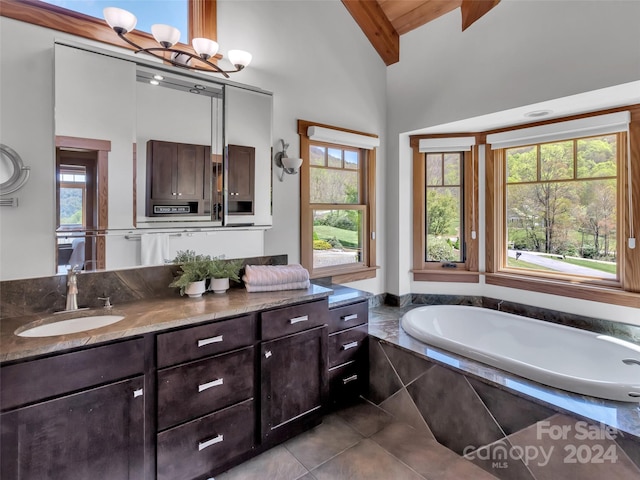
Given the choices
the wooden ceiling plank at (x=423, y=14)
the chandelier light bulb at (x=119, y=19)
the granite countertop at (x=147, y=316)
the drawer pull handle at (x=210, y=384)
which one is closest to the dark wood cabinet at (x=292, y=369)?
the granite countertop at (x=147, y=316)

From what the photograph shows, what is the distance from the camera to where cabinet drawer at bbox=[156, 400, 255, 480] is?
1578 mm

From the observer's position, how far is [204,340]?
1.68 m

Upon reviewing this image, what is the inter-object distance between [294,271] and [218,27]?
175 cm

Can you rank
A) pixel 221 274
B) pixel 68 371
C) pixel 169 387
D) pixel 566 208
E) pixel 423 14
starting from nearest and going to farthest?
pixel 68 371, pixel 169 387, pixel 221 274, pixel 566 208, pixel 423 14

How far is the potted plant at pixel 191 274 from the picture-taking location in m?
2.03

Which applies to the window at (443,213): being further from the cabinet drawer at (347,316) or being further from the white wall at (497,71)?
the cabinet drawer at (347,316)

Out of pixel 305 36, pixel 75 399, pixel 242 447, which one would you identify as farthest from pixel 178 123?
pixel 242 447

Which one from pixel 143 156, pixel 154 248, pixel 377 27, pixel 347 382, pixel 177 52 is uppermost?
pixel 377 27

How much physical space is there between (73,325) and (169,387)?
0.59 metres

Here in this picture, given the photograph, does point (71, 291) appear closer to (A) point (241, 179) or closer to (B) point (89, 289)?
(B) point (89, 289)

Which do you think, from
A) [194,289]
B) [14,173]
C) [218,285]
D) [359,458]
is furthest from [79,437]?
[359,458]

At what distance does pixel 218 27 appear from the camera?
2326 millimetres

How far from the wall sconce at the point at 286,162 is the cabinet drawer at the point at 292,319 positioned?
3.61 feet

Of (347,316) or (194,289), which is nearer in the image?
(194,289)
